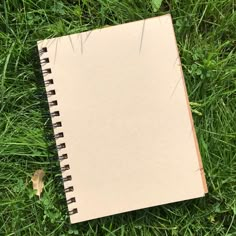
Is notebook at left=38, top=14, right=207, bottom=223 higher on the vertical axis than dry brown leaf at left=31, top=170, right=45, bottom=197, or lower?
higher

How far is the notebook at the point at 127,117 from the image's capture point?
1.72 m

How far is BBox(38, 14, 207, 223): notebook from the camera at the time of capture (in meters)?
1.72

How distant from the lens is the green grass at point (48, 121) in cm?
175

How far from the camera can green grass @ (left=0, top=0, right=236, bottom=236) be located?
175 centimetres

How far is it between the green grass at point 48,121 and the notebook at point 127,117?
54 mm

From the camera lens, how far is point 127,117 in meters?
1.72

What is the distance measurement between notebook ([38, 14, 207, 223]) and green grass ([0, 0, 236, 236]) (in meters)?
0.05

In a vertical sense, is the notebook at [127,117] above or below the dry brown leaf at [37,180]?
above

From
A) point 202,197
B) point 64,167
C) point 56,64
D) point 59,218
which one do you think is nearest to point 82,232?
point 59,218

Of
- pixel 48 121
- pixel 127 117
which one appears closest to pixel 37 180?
pixel 48 121

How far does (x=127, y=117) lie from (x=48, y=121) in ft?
0.79

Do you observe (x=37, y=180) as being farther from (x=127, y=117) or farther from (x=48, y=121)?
(x=127, y=117)

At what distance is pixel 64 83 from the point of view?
67.9 inches

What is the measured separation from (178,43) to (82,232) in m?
0.63
